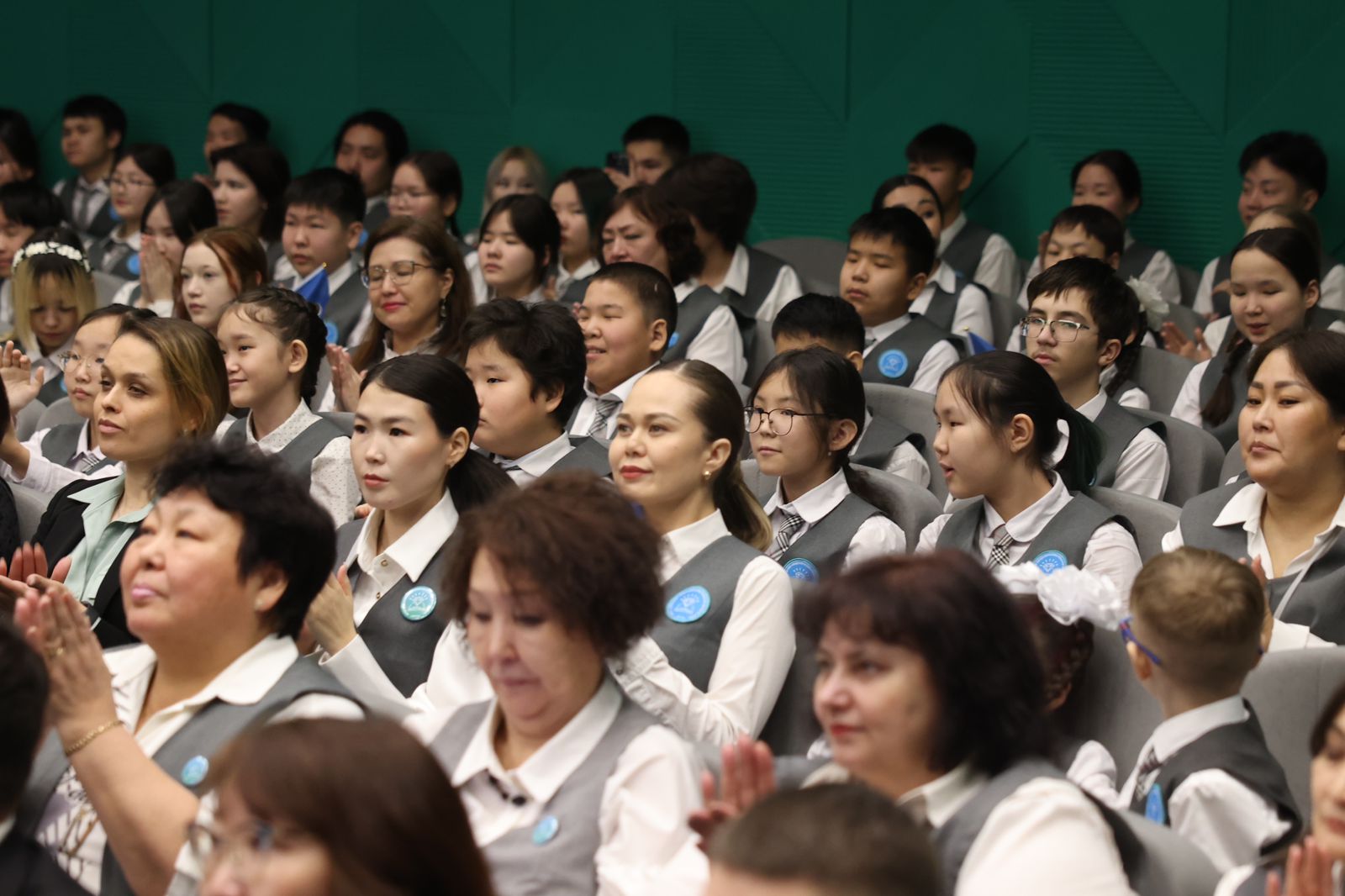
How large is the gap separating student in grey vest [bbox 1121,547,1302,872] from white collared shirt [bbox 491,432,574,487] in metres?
1.74

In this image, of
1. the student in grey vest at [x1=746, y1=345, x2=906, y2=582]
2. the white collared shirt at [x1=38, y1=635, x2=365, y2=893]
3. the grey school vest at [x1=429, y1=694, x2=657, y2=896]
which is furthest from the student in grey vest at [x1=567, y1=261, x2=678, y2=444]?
the grey school vest at [x1=429, y1=694, x2=657, y2=896]

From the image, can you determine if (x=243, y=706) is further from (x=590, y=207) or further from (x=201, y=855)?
(x=590, y=207)

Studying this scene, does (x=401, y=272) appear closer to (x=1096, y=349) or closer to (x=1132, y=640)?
(x=1096, y=349)

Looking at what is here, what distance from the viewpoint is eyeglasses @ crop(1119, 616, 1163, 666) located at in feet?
8.34

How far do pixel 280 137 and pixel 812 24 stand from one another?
2962mm

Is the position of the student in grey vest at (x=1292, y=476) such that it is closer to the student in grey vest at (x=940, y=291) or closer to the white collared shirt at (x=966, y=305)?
the student in grey vest at (x=940, y=291)

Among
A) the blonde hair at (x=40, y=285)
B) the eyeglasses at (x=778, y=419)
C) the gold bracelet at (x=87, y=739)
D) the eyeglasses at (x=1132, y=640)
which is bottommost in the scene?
the eyeglasses at (x=1132, y=640)

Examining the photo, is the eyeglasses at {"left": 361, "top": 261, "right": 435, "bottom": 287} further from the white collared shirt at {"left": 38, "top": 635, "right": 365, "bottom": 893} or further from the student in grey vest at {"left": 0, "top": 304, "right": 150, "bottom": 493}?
the white collared shirt at {"left": 38, "top": 635, "right": 365, "bottom": 893}

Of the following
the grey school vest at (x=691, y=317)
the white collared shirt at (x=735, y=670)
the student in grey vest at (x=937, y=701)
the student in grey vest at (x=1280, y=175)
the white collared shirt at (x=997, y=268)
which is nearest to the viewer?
the student in grey vest at (x=937, y=701)

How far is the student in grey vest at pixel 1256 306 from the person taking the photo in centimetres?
481

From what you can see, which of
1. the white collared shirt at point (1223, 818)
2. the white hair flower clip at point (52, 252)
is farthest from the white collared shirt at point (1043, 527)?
the white hair flower clip at point (52, 252)

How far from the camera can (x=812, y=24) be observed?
23.3 ft

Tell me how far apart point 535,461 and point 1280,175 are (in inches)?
127

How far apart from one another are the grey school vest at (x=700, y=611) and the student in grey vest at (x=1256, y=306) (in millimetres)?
2187
